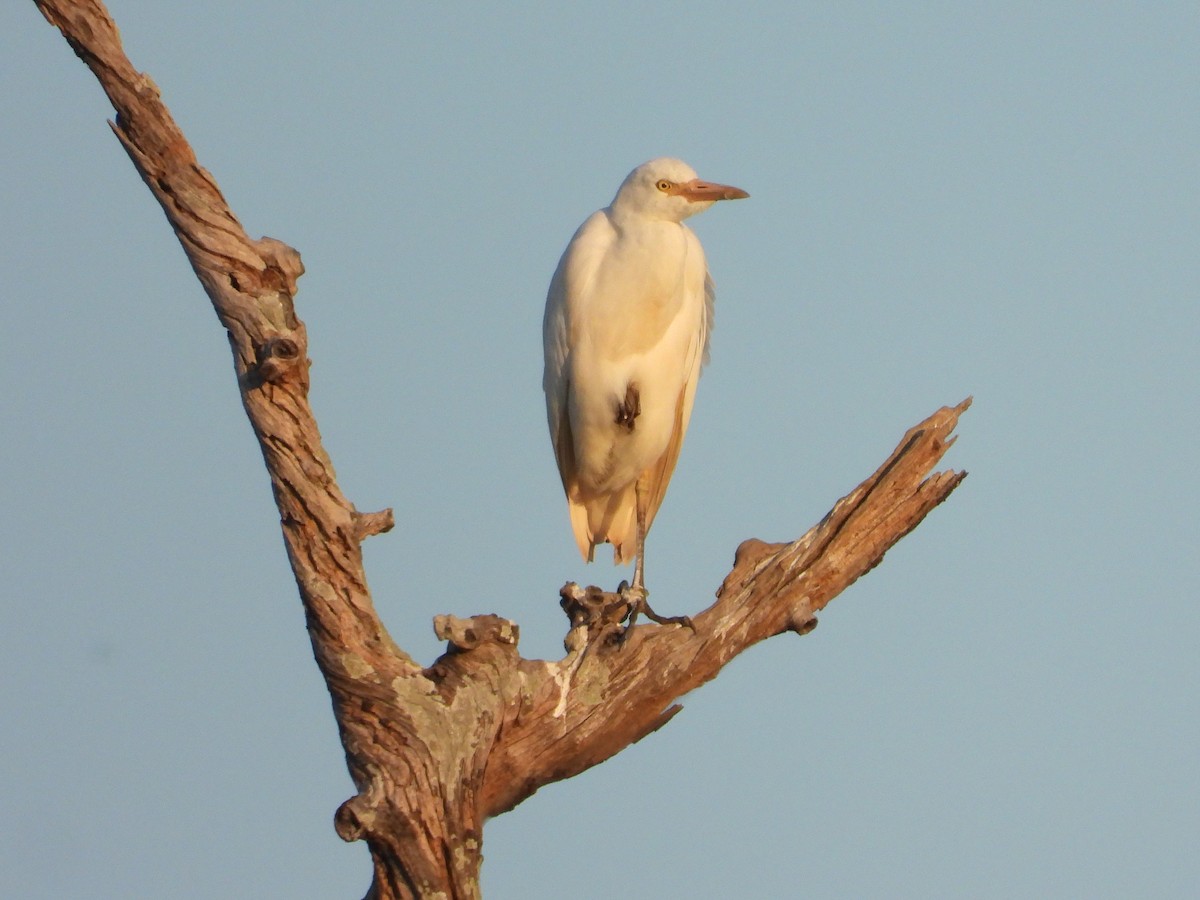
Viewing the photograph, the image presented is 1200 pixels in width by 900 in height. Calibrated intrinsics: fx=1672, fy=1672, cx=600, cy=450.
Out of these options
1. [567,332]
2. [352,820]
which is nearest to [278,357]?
[352,820]

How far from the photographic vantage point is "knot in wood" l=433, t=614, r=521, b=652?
563 centimetres

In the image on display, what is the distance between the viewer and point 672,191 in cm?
776

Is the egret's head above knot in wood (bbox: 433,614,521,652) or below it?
above

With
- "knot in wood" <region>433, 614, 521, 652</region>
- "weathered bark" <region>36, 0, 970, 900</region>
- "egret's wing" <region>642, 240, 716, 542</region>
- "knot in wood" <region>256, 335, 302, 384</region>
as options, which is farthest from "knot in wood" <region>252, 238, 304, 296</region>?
"egret's wing" <region>642, 240, 716, 542</region>

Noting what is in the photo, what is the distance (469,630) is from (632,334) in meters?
2.63

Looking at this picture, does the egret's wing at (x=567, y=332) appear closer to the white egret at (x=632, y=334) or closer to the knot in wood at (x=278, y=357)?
the white egret at (x=632, y=334)

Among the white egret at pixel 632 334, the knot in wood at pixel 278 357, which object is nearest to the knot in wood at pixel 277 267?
the knot in wood at pixel 278 357

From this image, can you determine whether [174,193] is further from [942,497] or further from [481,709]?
[942,497]

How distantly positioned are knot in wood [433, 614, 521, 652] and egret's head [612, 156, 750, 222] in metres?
2.74

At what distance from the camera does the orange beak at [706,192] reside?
773 centimetres

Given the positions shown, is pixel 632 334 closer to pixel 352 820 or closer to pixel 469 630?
pixel 469 630

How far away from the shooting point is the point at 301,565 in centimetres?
546

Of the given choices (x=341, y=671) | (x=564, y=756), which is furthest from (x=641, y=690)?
(x=341, y=671)

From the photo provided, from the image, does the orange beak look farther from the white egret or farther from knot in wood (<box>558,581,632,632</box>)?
knot in wood (<box>558,581,632,632</box>)
